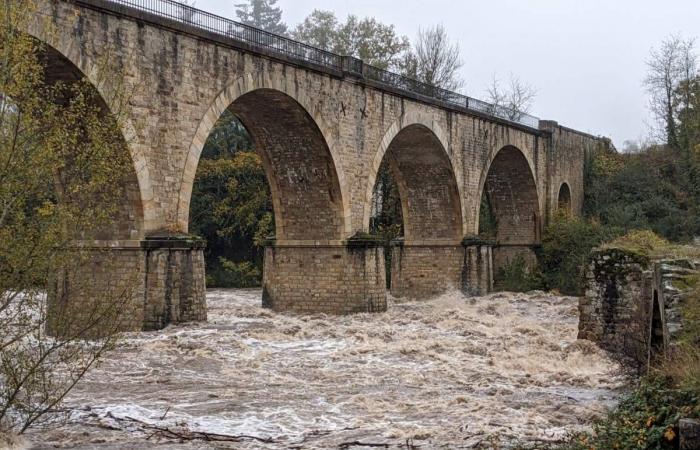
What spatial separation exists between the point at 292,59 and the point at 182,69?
3.52 m

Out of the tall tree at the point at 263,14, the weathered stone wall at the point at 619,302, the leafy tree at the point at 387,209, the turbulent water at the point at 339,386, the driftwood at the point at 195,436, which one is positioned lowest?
the driftwood at the point at 195,436

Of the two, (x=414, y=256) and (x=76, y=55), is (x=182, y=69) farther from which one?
(x=414, y=256)

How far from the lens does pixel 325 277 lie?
67.2 feet

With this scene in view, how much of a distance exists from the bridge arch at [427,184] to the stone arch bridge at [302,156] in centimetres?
5

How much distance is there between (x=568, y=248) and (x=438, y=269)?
7.11 m

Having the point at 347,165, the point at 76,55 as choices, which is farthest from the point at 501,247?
the point at 76,55

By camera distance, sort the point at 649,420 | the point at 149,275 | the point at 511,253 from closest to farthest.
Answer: the point at 649,420, the point at 149,275, the point at 511,253

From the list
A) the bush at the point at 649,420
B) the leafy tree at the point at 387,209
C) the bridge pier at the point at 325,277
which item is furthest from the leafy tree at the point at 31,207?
the leafy tree at the point at 387,209

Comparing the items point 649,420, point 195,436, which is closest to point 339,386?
point 195,436

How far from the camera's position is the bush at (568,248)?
1124 inches

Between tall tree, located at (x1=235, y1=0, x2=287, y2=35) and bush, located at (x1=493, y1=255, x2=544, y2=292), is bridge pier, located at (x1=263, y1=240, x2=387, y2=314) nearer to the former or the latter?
bush, located at (x1=493, y1=255, x2=544, y2=292)

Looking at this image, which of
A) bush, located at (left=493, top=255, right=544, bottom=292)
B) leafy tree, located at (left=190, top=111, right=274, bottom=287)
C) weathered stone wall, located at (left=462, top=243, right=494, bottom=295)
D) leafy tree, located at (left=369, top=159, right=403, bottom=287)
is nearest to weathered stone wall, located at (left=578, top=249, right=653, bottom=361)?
weathered stone wall, located at (left=462, top=243, right=494, bottom=295)

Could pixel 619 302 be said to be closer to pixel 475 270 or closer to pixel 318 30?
pixel 475 270

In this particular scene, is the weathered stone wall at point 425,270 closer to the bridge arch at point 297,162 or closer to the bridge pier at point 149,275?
the bridge arch at point 297,162
